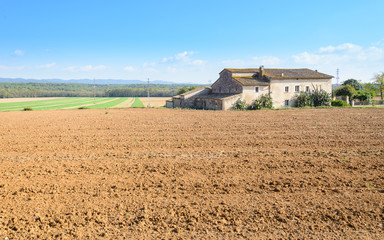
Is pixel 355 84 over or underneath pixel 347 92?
over

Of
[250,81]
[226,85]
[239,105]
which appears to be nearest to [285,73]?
[250,81]

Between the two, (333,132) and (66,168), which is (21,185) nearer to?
(66,168)

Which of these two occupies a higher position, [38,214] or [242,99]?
[242,99]

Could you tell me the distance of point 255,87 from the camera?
44.9 meters

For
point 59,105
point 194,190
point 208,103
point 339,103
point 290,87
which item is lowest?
point 194,190

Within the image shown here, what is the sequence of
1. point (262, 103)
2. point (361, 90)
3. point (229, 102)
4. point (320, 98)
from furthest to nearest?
point (361, 90), point (320, 98), point (262, 103), point (229, 102)

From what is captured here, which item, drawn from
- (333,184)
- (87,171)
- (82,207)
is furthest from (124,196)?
(333,184)

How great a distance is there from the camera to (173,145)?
15.5m

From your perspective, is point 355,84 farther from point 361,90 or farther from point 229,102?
point 229,102

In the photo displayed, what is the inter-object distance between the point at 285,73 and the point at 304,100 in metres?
6.25

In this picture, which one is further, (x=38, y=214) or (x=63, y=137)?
(x=63, y=137)

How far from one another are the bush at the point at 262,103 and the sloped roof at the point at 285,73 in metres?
3.51

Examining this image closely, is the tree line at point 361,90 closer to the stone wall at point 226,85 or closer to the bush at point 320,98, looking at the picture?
the bush at point 320,98

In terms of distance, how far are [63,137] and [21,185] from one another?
9.99m
